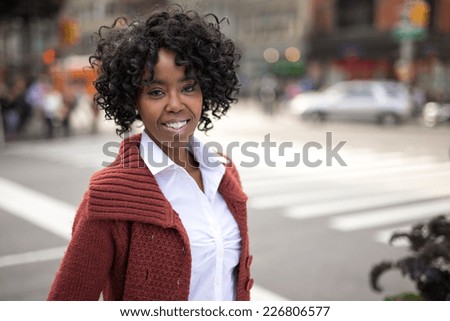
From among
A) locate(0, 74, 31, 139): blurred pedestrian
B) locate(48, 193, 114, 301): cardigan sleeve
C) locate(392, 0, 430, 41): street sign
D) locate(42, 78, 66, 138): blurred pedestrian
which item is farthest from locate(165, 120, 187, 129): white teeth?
locate(392, 0, 430, 41): street sign

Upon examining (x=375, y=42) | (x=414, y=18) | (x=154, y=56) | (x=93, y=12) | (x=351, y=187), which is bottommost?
(x=351, y=187)

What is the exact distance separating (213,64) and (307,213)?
652cm

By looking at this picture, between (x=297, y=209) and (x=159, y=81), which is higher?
(x=159, y=81)

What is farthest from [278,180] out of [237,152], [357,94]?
[357,94]

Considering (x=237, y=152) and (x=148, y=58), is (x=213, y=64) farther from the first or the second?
(x=237, y=152)

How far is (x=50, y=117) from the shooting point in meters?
17.5

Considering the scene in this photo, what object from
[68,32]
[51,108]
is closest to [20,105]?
[51,108]

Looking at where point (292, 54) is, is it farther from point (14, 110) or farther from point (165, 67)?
point (165, 67)

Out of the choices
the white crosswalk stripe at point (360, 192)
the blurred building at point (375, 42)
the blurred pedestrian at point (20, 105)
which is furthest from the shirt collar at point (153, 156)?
the blurred building at point (375, 42)

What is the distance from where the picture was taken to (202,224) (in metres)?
1.98

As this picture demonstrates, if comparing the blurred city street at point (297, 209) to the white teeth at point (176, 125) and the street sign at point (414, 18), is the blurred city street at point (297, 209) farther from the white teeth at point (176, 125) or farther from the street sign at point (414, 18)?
the street sign at point (414, 18)

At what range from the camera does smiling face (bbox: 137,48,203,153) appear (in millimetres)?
1888

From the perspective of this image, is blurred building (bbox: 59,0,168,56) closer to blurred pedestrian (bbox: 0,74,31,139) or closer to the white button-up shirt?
blurred pedestrian (bbox: 0,74,31,139)

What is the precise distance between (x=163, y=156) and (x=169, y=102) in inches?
7.6
